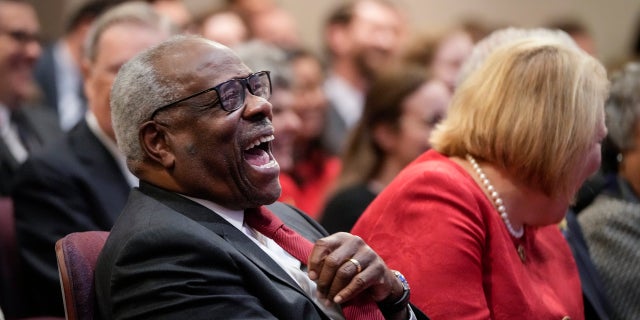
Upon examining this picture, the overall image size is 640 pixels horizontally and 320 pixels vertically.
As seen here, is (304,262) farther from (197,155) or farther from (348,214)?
(348,214)

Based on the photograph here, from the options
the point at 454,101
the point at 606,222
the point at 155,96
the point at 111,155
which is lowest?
the point at 606,222

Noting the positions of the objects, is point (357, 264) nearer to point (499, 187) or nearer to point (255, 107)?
point (255, 107)

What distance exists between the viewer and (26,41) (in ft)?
14.5

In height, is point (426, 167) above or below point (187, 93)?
below

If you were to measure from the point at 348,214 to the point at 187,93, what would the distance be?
61.7 inches

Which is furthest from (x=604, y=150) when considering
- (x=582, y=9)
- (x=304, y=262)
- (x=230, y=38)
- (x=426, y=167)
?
(x=582, y=9)

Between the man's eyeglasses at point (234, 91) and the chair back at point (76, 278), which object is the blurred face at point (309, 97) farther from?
the chair back at point (76, 278)

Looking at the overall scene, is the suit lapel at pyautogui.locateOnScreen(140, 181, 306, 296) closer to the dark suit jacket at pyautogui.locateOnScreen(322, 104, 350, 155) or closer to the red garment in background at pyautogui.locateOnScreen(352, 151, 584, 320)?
the red garment in background at pyautogui.locateOnScreen(352, 151, 584, 320)

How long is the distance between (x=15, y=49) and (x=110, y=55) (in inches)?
51.4

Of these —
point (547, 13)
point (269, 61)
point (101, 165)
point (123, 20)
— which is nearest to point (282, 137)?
point (269, 61)

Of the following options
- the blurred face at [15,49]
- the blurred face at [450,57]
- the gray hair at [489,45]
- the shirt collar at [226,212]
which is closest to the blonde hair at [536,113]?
the gray hair at [489,45]

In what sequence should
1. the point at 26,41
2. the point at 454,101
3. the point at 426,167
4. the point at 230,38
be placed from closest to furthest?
the point at 426,167 → the point at 454,101 → the point at 26,41 → the point at 230,38

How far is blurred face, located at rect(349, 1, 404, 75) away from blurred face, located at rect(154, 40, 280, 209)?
4.25m

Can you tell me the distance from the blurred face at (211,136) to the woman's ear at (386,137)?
5.75 feet
